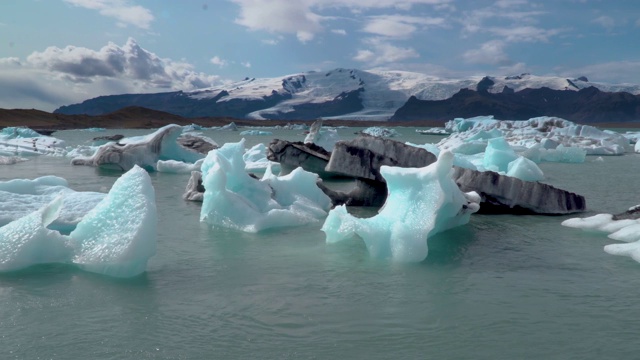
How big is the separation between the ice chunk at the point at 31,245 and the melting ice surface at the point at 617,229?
5.68 meters

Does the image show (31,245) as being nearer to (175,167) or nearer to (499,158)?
(175,167)

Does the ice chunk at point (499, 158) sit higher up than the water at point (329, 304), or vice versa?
the ice chunk at point (499, 158)

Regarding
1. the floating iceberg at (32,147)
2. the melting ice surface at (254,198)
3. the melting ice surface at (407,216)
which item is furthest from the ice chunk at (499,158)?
the floating iceberg at (32,147)

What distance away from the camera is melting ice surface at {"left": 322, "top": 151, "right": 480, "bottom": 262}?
6.19 m

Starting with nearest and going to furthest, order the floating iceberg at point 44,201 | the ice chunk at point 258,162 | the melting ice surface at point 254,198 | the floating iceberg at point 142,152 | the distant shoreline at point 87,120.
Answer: the floating iceberg at point 44,201
the melting ice surface at point 254,198
the ice chunk at point 258,162
the floating iceberg at point 142,152
the distant shoreline at point 87,120

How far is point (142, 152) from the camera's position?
688 inches

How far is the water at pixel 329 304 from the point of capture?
3.94 meters

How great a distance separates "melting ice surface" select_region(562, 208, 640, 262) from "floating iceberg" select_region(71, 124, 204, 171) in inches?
488

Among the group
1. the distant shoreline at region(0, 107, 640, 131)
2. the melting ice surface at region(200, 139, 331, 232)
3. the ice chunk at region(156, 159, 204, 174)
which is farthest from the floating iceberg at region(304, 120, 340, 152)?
the distant shoreline at region(0, 107, 640, 131)

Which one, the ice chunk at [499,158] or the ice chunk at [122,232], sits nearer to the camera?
the ice chunk at [122,232]

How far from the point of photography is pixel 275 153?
590 inches

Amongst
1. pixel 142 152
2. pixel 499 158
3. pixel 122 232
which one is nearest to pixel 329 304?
pixel 122 232

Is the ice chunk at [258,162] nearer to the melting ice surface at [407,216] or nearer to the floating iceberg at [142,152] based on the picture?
the floating iceberg at [142,152]

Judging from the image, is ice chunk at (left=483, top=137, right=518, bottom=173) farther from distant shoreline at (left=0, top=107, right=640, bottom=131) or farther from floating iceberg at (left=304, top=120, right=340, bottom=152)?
distant shoreline at (left=0, top=107, right=640, bottom=131)
